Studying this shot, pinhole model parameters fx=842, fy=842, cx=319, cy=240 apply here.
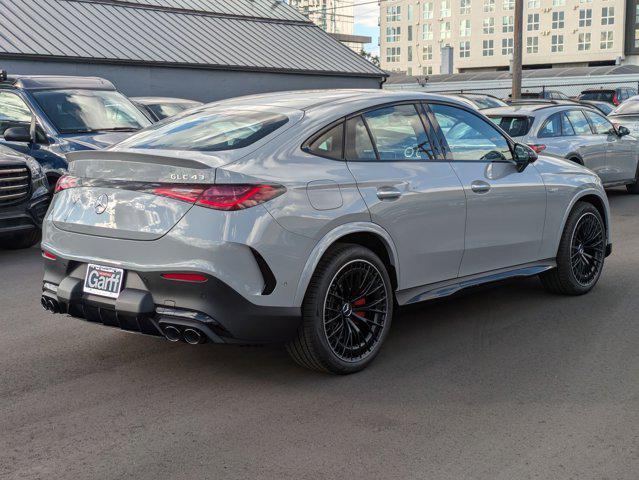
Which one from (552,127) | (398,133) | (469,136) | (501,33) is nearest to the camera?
(398,133)

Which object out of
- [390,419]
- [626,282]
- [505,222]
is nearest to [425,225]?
[505,222]

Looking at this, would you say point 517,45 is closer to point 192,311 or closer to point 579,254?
point 579,254

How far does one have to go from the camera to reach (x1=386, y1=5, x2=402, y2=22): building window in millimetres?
120875

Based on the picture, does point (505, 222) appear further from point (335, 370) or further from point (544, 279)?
point (335, 370)

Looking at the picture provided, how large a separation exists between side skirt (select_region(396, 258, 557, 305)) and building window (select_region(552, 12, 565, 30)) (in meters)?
104

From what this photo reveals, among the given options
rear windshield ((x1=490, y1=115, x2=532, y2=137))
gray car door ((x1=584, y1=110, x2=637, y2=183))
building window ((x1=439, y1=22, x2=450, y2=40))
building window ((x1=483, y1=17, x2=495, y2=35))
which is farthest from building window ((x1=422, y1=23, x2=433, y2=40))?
rear windshield ((x1=490, y1=115, x2=532, y2=137))

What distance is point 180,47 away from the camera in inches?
1154

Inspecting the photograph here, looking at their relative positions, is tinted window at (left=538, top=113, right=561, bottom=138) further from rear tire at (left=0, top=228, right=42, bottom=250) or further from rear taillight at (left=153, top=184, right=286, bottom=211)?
rear taillight at (left=153, top=184, right=286, bottom=211)

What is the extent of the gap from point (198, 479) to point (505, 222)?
10.9 ft

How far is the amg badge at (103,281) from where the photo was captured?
4.64m

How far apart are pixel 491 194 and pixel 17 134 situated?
242 inches

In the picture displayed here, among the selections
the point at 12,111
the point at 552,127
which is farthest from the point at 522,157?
the point at 12,111

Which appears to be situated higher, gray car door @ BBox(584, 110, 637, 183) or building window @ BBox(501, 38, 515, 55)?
building window @ BBox(501, 38, 515, 55)

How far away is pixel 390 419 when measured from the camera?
4.35 meters
